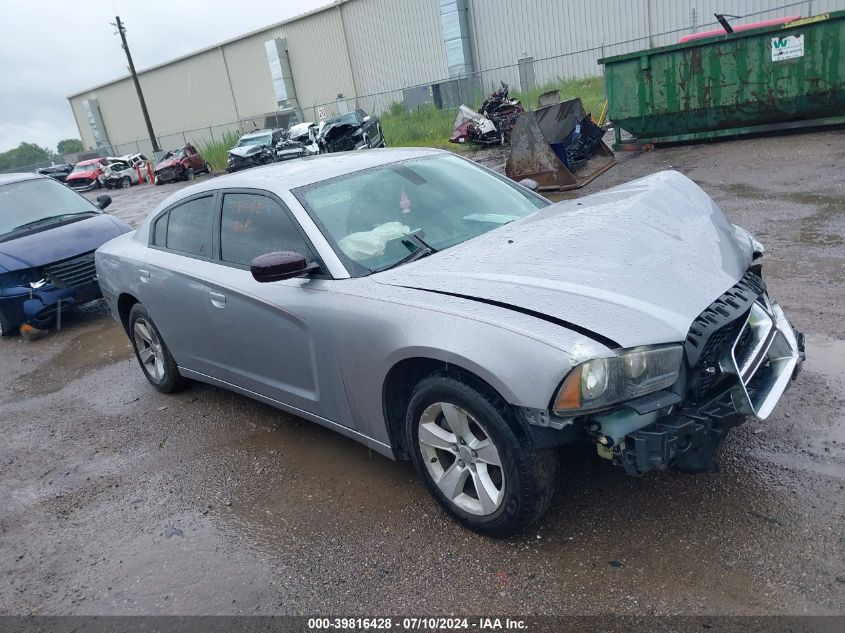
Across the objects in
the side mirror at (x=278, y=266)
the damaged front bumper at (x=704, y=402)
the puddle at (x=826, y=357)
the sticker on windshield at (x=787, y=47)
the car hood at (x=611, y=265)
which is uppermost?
the sticker on windshield at (x=787, y=47)

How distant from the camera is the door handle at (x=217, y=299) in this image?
4.11 meters

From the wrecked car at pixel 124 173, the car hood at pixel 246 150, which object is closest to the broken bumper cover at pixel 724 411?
the car hood at pixel 246 150

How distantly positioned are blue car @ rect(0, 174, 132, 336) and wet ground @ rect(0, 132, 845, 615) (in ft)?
8.65

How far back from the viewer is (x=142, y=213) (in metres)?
20.1

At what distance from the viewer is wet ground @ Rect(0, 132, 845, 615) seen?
2.71 m

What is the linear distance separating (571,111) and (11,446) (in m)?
9.00

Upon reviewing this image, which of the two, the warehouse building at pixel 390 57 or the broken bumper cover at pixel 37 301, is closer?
the broken bumper cover at pixel 37 301

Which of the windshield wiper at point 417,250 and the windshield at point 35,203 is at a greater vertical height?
the windshield at point 35,203

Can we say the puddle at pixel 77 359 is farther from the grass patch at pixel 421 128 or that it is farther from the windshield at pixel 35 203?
the grass patch at pixel 421 128

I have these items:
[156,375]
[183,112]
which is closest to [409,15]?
[183,112]

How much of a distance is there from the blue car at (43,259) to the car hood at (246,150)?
57.8 feet

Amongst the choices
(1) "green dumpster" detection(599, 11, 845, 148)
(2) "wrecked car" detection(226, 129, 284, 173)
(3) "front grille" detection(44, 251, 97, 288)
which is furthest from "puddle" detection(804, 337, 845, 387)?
(2) "wrecked car" detection(226, 129, 284, 173)

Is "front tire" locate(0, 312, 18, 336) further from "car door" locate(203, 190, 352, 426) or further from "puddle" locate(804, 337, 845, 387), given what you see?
"puddle" locate(804, 337, 845, 387)

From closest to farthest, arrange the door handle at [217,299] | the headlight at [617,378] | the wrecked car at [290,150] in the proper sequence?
the headlight at [617,378], the door handle at [217,299], the wrecked car at [290,150]
